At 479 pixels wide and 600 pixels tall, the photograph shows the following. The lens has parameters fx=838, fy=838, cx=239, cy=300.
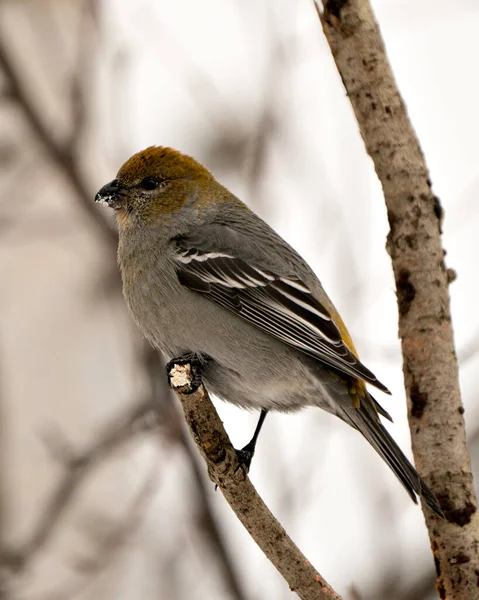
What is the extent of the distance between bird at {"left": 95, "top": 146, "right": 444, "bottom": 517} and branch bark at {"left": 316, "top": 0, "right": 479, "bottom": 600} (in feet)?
0.80

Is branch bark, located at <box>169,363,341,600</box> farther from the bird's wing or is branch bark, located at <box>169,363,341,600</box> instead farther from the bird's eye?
the bird's eye

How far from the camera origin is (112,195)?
16.2ft

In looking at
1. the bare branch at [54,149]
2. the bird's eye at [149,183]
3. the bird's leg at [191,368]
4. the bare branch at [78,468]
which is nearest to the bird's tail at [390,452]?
the bird's leg at [191,368]

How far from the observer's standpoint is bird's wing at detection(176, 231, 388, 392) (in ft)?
13.1

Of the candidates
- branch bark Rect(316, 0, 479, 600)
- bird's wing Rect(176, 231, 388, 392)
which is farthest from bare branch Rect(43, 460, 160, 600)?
branch bark Rect(316, 0, 479, 600)

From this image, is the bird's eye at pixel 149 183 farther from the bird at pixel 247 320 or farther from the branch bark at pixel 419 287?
the branch bark at pixel 419 287

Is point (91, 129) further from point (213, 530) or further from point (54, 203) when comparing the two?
point (213, 530)

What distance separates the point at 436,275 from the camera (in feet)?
12.0

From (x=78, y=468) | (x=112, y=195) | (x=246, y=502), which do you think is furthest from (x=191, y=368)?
(x=112, y=195)

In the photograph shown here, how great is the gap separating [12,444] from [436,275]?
4.15 meters

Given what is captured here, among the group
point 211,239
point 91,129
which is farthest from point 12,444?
point 211,239

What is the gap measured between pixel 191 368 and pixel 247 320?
2.41 ft

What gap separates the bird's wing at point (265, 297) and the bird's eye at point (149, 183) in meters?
0.64

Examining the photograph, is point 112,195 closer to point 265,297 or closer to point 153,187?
point 153,187
